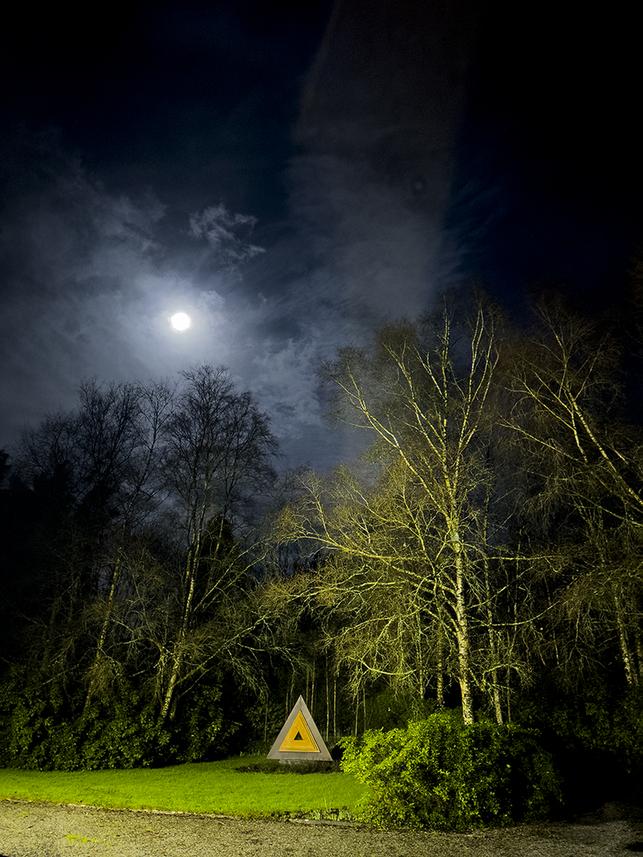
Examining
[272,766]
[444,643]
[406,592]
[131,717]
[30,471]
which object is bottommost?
[272,766]

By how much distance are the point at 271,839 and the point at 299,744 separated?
7.25 meters

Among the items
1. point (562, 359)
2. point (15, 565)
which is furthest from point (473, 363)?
point (15, 565)

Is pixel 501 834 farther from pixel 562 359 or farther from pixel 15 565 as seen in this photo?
pixel 15 565

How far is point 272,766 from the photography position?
46.9ft

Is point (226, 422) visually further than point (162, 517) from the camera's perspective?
Yes

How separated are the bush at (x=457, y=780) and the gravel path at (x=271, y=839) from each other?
0.80ft

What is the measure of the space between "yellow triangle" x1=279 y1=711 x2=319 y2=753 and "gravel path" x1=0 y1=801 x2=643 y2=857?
238 inches

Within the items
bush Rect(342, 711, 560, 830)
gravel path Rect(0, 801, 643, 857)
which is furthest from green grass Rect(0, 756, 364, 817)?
bush Rect(342, 711, 560, 830)

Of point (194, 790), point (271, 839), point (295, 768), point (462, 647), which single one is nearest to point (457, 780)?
point (271, 839)

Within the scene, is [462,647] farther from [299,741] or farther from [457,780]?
[299,741]

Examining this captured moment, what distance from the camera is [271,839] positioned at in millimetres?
6789

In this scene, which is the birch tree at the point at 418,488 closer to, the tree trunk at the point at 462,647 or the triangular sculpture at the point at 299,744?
the tree trunk at the point at 462,647

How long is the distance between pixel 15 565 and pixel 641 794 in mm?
21632

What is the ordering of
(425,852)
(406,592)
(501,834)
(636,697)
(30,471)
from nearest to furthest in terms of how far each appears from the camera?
(425,852)
(501,834)
(406,592)
(636,697)
(30,471)
